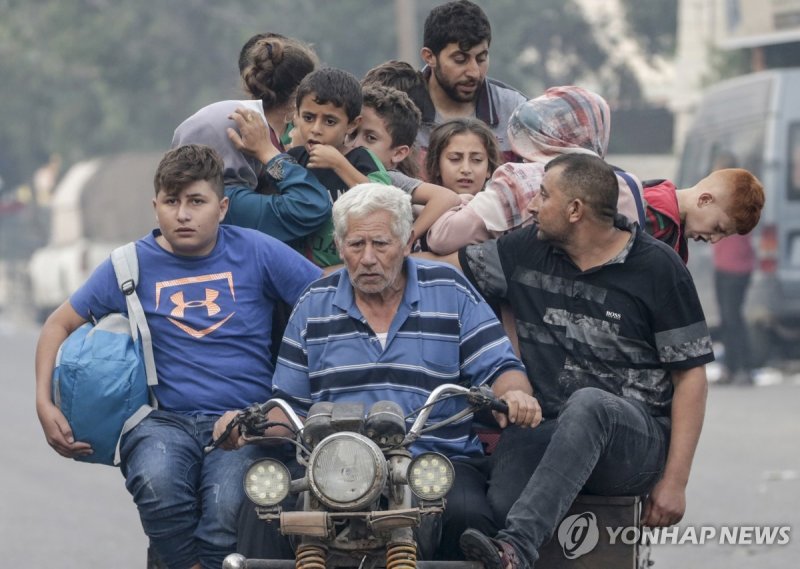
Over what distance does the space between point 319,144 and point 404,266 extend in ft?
2.53

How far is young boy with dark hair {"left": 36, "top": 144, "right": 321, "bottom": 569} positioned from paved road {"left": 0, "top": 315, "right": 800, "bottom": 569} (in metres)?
4.00

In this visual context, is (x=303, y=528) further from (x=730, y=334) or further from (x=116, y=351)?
(x=730, y=334)

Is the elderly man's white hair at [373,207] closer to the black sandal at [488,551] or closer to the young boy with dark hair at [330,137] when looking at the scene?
the young boy with dark hair at [330,137]

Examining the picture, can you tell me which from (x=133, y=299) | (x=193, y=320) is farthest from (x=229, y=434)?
(x=133, y=299)

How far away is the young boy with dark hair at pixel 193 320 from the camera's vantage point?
17.4ft

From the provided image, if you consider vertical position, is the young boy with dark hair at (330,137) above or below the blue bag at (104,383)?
above

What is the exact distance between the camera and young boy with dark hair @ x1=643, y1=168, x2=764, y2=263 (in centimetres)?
559

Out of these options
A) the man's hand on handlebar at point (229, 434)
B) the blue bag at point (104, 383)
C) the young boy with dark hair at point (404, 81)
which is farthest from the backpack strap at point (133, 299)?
the young boy with dark hair at point (404, 81)

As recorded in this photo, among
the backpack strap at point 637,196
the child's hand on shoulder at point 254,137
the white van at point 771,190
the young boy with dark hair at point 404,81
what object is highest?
the young boy with dark hair at point 404,81

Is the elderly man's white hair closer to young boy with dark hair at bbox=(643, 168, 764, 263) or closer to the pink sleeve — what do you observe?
the pink sleeve

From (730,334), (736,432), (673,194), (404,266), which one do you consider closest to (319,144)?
(404,266)

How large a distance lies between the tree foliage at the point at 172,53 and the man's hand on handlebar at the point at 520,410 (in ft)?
112

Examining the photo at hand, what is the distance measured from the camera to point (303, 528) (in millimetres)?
4289

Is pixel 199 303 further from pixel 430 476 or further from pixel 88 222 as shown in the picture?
pixel 88 222
